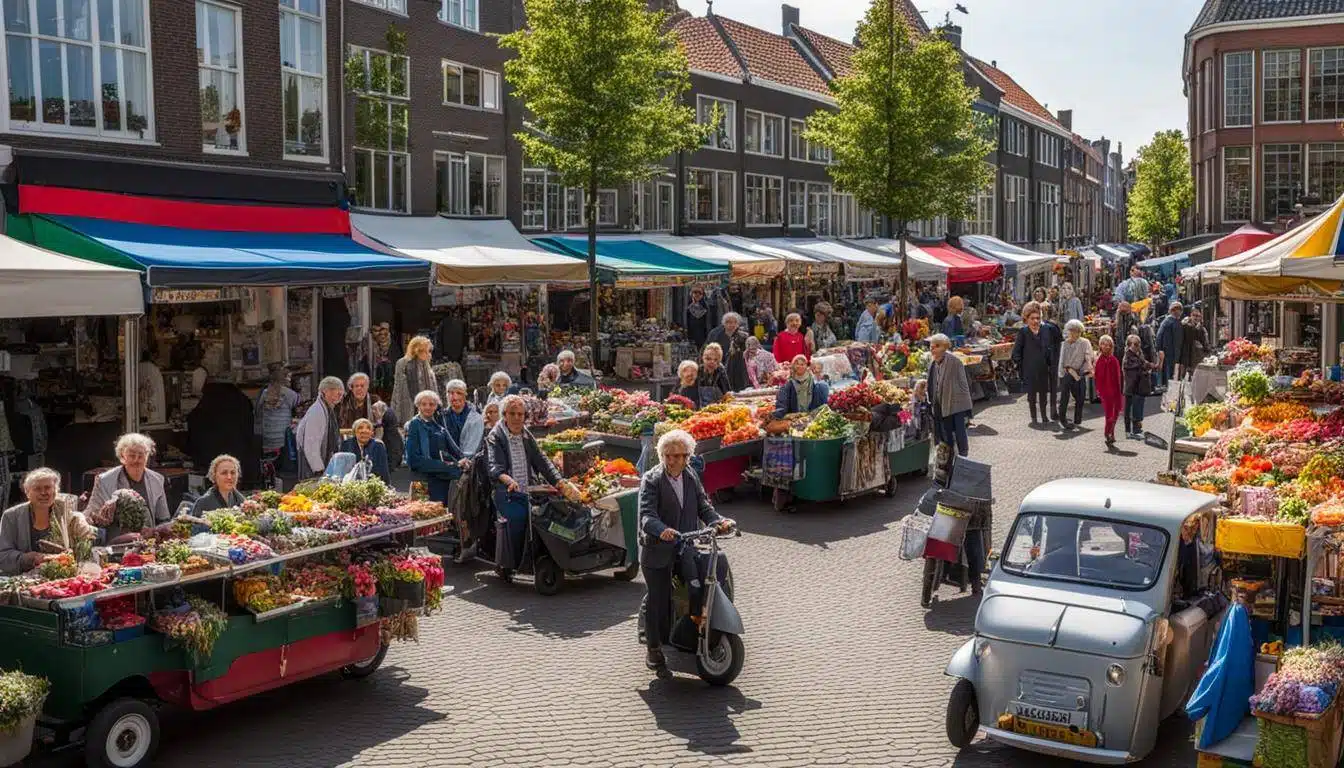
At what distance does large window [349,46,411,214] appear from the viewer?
28250 millimetres

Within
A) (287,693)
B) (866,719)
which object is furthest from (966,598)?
(287,693)

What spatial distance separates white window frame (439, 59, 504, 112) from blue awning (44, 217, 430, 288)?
10.5m

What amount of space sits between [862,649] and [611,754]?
2935mm

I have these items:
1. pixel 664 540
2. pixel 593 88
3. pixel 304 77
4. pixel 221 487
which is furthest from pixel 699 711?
pixel 593 88

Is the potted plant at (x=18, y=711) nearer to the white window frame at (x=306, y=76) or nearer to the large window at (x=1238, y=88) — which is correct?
the white window frame at (x=306, y=76)

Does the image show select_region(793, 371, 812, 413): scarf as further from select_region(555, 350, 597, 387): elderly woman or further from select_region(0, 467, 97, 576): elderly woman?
select_region(0, 467, 97, 576): elderly woman

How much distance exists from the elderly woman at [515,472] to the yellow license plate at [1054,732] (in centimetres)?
516

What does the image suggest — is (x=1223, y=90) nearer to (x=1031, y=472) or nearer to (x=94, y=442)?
(x=1031, y=472)

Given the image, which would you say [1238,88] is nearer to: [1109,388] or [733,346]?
[1109,388]

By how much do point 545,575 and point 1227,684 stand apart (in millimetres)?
6397

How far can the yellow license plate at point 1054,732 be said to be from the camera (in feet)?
25.6

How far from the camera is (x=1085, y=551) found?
8695 mm

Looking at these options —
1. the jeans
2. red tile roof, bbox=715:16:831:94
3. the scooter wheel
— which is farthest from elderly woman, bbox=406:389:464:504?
red tile roof, bbox=715:16:831:94

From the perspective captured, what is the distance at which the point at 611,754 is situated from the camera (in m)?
8.38
